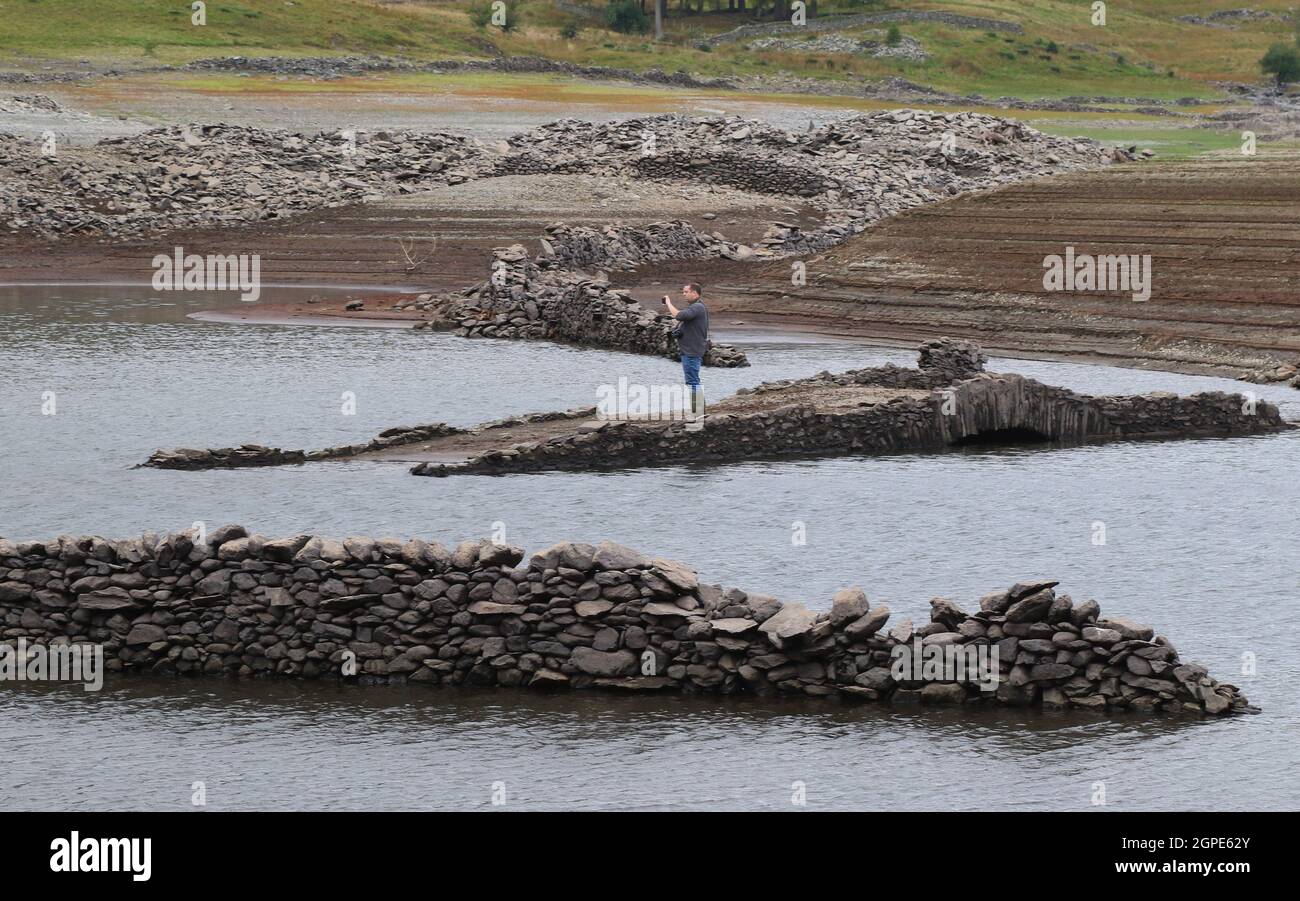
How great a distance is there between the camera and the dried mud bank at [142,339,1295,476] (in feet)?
107

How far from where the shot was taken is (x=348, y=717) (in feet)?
62.0

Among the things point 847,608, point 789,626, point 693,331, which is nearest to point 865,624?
point 847,608

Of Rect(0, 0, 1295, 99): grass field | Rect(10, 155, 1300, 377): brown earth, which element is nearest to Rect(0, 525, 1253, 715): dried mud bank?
Rect(10, 155, 1300, 377): brown earth

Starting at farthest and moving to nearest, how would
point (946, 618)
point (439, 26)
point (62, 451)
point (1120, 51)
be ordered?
point (1120, 51) < point (439, 26) < point (62, 451) < point (946, 618)

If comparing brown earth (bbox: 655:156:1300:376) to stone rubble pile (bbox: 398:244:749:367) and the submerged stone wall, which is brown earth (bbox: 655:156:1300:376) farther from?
the submerged stone wall

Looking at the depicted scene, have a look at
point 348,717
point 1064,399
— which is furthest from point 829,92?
point 348,717

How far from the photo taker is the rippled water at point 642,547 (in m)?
17.0

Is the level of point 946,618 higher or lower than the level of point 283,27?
lower

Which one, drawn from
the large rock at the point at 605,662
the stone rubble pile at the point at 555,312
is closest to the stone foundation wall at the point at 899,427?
the stone rubble pile at the point at 555,312

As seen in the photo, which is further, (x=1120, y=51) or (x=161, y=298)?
(x=1120, y=51)

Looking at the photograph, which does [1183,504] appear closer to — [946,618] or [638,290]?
[946,618]

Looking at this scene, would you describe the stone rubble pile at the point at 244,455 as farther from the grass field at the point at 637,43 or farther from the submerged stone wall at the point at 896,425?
the grass field at the point at 637,43
